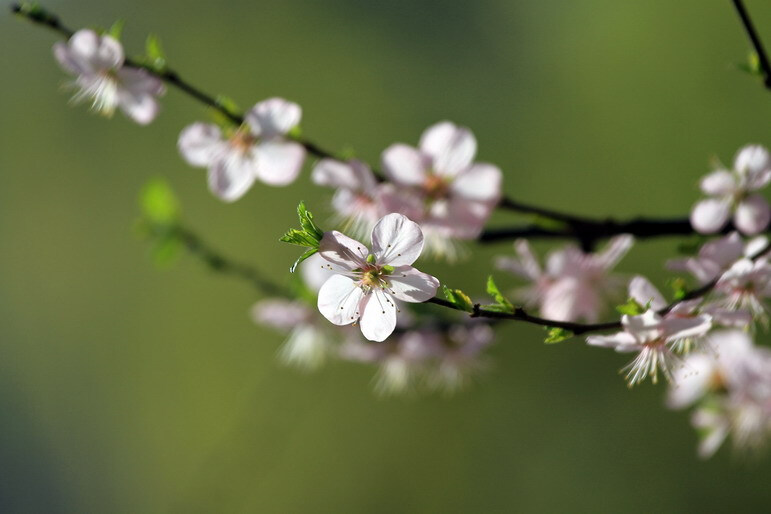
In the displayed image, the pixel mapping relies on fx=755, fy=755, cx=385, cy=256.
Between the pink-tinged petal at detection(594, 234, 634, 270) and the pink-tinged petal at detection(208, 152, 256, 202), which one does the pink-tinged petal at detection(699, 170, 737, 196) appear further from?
the pink-tinged petal at detection(208, 152, 256, 202)

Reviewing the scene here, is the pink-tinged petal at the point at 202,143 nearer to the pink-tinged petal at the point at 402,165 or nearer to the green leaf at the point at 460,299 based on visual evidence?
the pink-tinged petal at the point at 402,165

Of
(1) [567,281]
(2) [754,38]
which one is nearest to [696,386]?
(1) [567,281]

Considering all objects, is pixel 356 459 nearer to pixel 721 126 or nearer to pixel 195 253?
pixel 721 126

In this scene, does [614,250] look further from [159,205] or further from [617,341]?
[159,205]

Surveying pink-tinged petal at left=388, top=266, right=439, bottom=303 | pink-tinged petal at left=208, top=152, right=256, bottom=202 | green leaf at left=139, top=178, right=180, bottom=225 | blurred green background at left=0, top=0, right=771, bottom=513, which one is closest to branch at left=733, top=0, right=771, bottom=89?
pink-tinged petal at left=388, top=266, right=439, bottom=303

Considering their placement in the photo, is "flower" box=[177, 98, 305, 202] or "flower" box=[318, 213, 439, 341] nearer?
"flower" box=[318, 213, 439, 341]

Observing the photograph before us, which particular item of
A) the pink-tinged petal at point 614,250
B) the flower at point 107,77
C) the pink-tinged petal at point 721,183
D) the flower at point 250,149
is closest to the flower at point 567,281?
the pink-tinged petal at point 614,250
